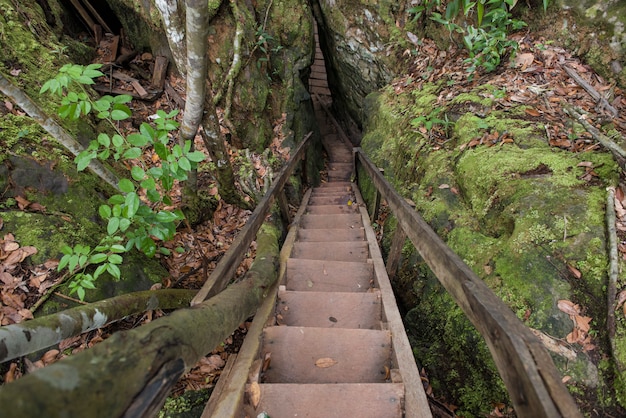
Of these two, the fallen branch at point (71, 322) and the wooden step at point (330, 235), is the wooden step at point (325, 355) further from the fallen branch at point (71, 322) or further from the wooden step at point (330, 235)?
the wooden step at point (330, 235)

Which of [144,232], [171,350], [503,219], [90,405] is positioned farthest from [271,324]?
[503,219]

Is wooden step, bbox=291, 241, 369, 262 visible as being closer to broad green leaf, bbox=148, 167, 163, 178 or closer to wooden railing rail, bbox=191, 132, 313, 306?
wooden railing rail, bbox=191, 132, 313, 306

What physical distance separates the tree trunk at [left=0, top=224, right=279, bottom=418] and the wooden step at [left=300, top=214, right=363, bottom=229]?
3.68m

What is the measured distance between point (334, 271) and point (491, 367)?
1.72 m

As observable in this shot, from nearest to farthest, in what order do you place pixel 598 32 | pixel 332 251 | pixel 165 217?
1. pixel 165 217
2. pixel 598 32
3. pixel 332 251

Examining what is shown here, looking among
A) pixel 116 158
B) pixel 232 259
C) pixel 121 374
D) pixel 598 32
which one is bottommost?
pixel 232 259

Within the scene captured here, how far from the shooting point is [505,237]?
271 cm

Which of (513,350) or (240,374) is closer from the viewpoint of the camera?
(513,350)

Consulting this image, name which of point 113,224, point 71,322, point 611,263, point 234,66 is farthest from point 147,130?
point 234,66

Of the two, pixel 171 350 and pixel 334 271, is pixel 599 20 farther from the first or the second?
pixel 171 350

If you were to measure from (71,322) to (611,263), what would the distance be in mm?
3687

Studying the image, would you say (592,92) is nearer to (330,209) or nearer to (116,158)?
(330,209)

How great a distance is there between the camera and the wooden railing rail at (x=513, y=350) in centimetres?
104

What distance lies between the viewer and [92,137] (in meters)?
4.01
